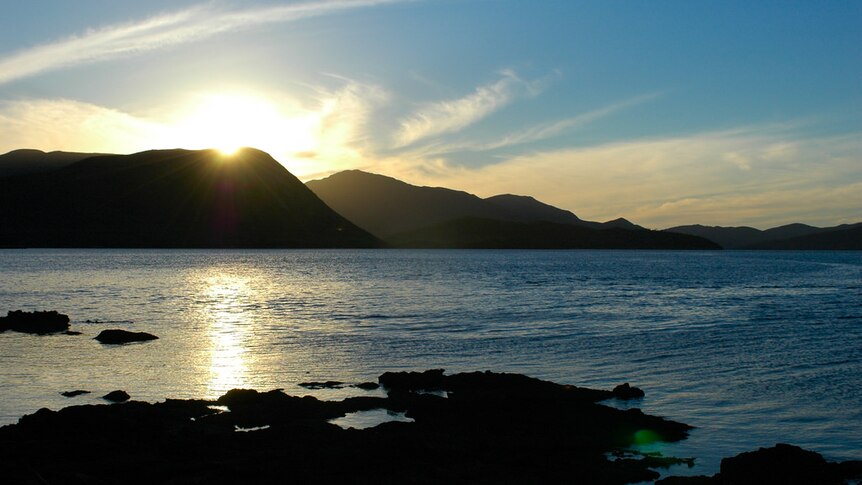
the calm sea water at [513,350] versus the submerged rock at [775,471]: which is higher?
the submerged rock at [775,471]

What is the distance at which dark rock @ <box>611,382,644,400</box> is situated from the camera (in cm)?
2434

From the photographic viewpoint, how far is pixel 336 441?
1786 cm

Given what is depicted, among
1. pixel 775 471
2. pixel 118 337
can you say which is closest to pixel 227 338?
pixel 118 337

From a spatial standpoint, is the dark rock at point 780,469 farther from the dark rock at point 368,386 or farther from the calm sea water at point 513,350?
the dark rock at point 368,386

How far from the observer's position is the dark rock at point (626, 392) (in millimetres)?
24344

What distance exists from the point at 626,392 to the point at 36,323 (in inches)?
1452

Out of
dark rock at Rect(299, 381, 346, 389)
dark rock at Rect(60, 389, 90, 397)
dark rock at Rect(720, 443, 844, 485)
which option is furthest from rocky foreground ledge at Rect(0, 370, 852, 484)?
dark rock at Rect(60, 389, 90, 397)

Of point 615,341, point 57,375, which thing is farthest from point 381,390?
point 615,341

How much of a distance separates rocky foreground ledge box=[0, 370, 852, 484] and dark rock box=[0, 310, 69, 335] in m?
26.0

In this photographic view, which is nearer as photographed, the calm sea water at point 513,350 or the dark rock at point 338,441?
the dark rock at point 338,441

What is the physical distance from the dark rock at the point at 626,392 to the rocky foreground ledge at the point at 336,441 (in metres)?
1.01

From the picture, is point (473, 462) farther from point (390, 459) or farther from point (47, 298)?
point (47, 298)

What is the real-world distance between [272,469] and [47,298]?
65787 millimetres

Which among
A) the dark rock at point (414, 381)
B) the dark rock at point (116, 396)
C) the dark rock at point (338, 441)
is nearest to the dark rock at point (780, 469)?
the dark rock at point (338, 441)
